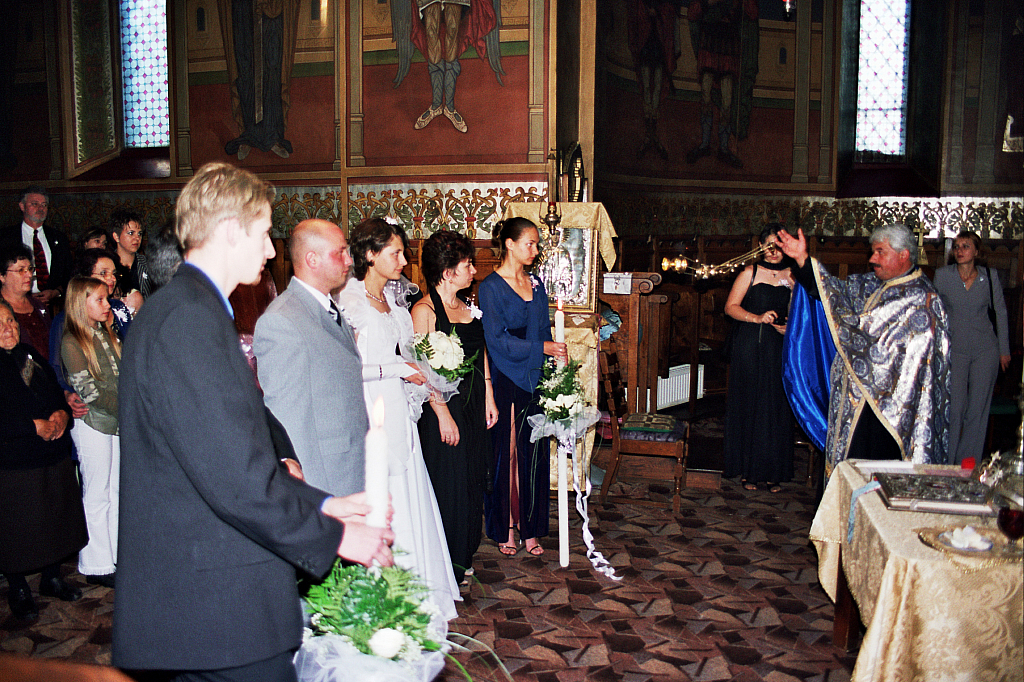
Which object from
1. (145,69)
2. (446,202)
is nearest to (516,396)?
(446,202)

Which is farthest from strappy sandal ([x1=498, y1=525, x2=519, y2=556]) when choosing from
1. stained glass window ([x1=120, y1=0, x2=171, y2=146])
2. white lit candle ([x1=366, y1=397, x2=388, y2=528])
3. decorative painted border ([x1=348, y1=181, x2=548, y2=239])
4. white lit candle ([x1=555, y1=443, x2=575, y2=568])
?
stained glass window ([x1=120, y1=0, x2=171, y2=146])

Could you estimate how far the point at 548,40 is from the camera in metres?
7.80

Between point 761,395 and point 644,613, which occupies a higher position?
point 761,395

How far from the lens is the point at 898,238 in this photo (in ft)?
12.9

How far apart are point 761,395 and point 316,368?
161 inches

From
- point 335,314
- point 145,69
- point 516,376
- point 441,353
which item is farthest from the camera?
point 145,69

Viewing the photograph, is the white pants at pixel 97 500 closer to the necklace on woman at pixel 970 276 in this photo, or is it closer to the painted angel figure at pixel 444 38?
the painted angel figure at pixel 444 38

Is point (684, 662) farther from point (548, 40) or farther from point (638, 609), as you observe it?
point (548, 40)

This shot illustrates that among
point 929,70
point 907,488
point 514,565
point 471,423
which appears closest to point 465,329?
point 471,423

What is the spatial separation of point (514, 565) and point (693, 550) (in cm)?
108

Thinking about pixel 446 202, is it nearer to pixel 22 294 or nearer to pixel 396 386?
pixel 22 294

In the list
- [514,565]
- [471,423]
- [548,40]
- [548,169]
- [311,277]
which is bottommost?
[514,565]

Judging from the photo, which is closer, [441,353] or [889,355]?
[441,353]

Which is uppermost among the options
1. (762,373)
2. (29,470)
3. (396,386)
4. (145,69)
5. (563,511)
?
(145,69)
